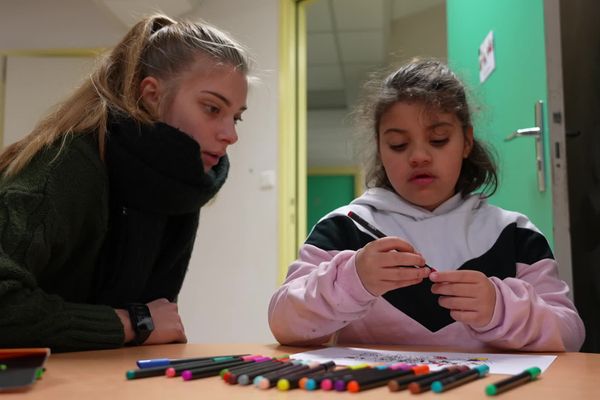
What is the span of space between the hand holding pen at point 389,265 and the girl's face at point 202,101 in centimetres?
43

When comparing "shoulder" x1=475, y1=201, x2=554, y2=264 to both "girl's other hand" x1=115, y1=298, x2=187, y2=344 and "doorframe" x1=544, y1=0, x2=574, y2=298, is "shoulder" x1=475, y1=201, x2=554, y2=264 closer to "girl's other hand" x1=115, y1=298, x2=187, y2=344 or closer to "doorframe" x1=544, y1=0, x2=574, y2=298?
"doorframe" x1=544, y1=0, x2=574, y2=298

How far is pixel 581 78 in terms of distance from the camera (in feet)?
5.33

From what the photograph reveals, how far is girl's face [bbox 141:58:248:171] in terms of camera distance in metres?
1.09

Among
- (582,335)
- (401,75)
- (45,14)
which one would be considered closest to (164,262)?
(401,75)

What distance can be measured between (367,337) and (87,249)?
49cm

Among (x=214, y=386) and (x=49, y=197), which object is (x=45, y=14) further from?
(x=214, y=386)

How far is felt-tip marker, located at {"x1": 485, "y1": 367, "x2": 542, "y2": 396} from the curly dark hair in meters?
0.65

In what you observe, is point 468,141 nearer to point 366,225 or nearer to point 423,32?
point 366,225

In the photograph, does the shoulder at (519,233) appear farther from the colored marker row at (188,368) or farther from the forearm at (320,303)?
the colored marker row at (188,368)

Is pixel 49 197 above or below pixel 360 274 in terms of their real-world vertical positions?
above

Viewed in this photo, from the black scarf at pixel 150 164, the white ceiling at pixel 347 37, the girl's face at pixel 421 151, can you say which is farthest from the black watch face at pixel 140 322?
the white ceiling at pixel 347 37

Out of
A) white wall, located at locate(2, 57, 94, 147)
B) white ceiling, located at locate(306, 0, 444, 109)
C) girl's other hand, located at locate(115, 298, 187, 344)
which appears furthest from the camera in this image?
white ceiling, located at locate(306, 0, 444, 109)

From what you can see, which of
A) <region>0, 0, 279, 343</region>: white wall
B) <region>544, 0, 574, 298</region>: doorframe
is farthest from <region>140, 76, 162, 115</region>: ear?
<region>0, 0, 279, 343</region>: white wall

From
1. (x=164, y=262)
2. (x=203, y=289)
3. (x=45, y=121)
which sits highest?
(x=45, y=121)
